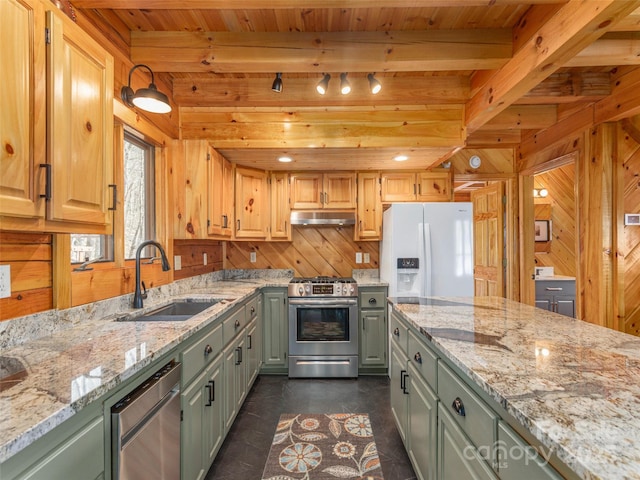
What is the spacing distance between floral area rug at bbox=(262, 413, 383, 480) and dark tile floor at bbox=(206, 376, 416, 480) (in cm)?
6

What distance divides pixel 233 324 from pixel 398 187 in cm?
240

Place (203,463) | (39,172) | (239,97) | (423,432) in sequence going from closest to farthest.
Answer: (39,172)
(423,432)
(203,463)
(239,97)

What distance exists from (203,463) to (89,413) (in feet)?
3.57

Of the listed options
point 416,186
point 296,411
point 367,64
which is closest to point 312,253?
point 416,186

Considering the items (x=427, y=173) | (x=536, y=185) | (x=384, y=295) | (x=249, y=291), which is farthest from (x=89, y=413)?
(x=536, y=185)

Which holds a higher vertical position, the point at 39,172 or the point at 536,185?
the point at 536,185

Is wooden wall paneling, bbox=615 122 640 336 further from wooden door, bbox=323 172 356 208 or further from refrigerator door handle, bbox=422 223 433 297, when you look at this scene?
wooden door, bbox=323 172 356 208

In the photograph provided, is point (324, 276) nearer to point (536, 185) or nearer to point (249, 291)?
point (249, 291)

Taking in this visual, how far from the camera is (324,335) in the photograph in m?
3.15

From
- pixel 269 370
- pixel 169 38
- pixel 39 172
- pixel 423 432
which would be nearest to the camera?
pixel 39 172

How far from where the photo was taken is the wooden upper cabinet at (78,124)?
3.56 ft

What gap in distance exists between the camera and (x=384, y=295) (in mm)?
Answer: 3209

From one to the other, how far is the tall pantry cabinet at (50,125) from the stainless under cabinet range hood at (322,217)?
7.23 ft

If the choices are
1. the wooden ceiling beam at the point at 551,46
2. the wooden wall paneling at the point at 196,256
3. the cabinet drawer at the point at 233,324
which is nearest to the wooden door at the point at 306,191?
the wooden wall paneling at the point at 196,256
